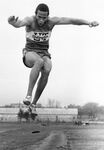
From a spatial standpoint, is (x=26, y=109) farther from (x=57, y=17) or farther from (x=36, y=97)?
(x=57, y=17)

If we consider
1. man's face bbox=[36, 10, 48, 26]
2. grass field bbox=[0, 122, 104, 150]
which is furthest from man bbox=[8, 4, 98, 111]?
grass field bbox=[0, 122, 104, 150]

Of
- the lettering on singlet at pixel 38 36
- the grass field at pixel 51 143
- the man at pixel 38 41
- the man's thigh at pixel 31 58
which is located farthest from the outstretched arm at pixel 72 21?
the grass field at pixel 51 143

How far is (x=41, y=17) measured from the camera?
32.2 feet

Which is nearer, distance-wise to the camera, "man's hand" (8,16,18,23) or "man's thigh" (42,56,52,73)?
"man's hand" (8,16,18,23)

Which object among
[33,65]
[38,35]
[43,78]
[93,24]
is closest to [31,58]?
[33,65]

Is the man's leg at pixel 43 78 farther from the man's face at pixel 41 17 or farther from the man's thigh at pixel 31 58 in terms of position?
the man's face at pixel 41 17

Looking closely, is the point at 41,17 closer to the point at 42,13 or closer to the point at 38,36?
the point at 42,13

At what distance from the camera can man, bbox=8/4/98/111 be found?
9852mm

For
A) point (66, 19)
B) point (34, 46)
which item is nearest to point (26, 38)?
point (34, 46)

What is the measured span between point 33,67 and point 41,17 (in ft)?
3.50

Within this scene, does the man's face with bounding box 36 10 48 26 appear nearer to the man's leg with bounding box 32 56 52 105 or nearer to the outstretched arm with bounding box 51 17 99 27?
the outstretched arm with bounding box 51 17 99 27

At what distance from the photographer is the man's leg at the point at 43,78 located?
Answer: 1030 centimetres

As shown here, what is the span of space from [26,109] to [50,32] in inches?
66.0

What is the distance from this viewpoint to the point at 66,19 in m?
10.4
